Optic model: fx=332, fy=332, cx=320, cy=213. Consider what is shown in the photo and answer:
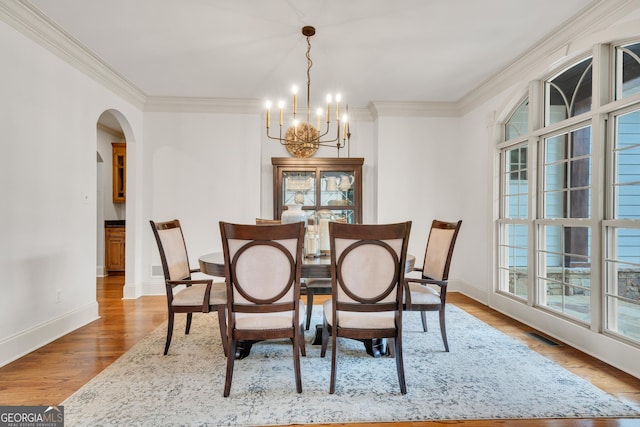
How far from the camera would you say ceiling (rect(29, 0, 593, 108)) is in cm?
243

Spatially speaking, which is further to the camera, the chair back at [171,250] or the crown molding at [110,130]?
the crown molding at [110,130]

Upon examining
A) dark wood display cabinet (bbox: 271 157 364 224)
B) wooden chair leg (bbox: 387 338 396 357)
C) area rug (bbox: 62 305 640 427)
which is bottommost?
area rug (bbox: 62 305 640 427)

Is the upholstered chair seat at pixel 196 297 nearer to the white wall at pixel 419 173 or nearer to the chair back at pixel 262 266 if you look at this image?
the chair back at pixel 262 266

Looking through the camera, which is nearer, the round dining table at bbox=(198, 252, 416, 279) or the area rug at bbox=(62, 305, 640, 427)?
the area rug at bbox=(62, 305, 640, 427)

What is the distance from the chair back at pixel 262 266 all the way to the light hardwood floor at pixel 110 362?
77cm

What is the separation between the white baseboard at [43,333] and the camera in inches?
92.3

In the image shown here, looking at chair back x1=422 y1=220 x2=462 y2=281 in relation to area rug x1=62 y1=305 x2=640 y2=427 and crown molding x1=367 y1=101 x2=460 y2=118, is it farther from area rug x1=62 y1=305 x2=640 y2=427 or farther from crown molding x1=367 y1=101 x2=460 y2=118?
crown molding x1=367 y1=101 x2=460 y2=118

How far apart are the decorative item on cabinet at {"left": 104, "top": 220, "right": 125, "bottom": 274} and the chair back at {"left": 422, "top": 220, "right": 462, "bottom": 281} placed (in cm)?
494

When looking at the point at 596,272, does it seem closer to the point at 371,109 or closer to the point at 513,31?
the point at 513,31

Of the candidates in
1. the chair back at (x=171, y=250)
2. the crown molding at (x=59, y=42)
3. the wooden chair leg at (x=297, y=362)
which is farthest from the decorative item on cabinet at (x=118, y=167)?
the wooden chair leg at (x=297, y=362)

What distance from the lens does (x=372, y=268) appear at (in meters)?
1.89

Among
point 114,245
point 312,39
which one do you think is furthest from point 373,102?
point 114,245

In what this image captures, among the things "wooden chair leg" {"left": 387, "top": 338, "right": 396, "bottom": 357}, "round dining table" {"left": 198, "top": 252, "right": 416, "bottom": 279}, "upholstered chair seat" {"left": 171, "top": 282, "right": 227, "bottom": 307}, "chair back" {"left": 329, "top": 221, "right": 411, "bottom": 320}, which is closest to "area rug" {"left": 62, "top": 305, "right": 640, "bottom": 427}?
"wooden chair leg" {"left": 387, "top": 338, "right": 396, "bottom": 357}

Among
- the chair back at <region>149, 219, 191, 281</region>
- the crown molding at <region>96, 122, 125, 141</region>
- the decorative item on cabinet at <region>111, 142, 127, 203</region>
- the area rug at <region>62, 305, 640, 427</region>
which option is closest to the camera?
the area rug at <region>62, 305, 640, 427</region>
